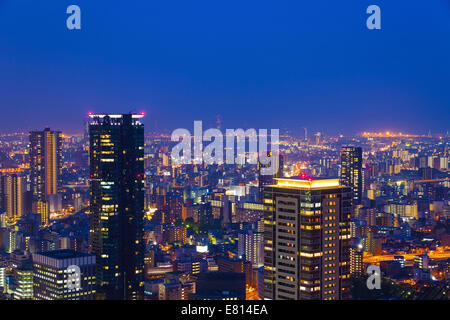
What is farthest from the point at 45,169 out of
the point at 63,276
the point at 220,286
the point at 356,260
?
the point at 356,260

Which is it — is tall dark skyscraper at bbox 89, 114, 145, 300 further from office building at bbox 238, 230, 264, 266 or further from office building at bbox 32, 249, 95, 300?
office building at bbox 238, 230, 264, 266

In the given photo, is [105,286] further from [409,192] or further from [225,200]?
[409,192]

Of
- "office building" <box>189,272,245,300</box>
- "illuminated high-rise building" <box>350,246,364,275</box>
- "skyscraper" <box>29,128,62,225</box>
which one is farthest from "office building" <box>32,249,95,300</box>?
"skyscraper" <box>29,128,62,225</box>

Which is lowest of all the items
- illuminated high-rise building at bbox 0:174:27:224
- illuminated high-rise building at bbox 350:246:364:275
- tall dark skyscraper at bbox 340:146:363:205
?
illuminated high-rise building at bbox 350:246:364:275

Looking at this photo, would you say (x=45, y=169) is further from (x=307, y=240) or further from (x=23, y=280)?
(x=307, y=240)

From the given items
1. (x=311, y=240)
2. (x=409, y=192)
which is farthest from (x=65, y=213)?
(x=311, y=240)
